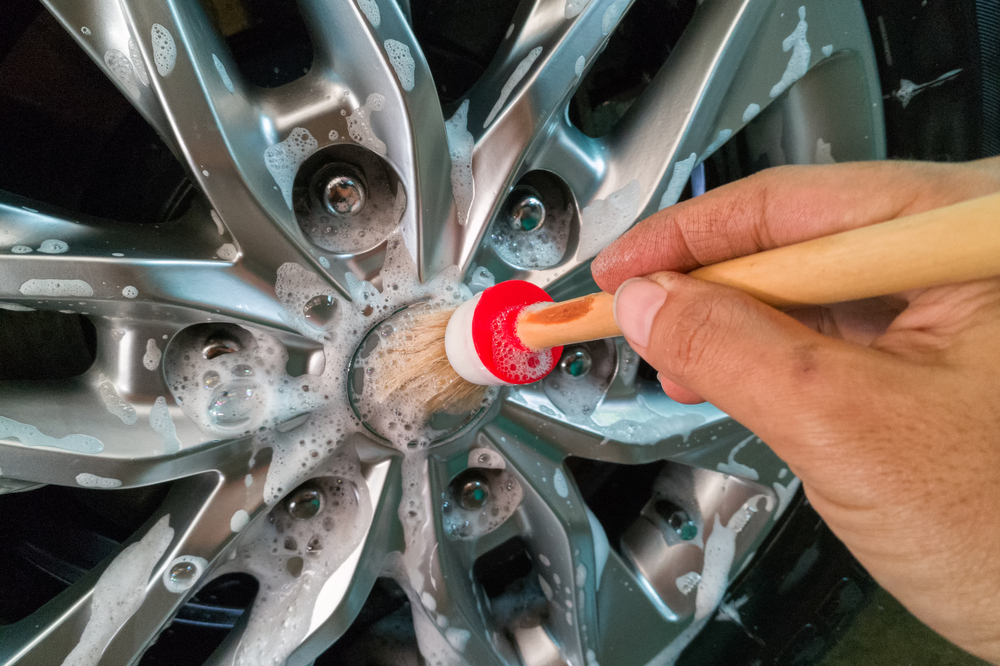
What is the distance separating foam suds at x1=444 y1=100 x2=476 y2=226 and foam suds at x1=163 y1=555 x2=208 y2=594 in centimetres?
44

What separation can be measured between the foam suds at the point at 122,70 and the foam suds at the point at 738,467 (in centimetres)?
79

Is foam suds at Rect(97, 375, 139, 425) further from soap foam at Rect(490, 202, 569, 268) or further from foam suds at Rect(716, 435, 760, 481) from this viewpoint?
foam suds at Rect(716, 435, 760, 481)

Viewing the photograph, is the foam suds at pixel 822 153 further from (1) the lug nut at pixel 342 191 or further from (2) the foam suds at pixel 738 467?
(1) the lug nut at pixel 342 191

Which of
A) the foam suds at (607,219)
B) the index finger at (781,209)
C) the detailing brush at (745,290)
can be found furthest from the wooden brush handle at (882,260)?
the foam suds at (607,219)

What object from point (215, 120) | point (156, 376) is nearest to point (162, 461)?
point (156, 376)

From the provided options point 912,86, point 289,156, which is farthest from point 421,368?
point 912,86

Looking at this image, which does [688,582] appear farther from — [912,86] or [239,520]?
[912,86]

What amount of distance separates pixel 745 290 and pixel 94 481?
60 centimetres

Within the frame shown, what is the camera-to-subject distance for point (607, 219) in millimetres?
717

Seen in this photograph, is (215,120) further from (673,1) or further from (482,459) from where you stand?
(673,1)

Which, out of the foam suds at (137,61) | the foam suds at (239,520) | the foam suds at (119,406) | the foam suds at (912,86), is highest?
the foam suds at (137,61)

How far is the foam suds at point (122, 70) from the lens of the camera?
54 centimetres

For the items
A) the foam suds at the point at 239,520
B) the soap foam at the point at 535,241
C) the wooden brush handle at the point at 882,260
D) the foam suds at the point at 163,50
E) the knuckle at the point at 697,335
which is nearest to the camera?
the wooden brush handle at the point at 882,260

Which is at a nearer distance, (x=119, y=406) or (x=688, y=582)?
(x=119, y=406)
